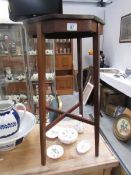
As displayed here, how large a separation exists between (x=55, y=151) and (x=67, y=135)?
12 centimetres

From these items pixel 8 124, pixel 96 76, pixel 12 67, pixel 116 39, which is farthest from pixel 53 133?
pixel 116 39

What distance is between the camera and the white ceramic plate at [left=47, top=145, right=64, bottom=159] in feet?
2.60

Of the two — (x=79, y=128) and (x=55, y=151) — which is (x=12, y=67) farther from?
(x=55, y=151)

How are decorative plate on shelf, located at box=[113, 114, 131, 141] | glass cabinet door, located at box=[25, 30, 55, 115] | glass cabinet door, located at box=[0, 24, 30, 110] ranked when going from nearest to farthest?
decorative plate on shelf, located at box=[113, 114, 131, 141], glass cabinet door, located at box=[0, 24, 30, 110], glass cabinet door, located at box=[25, 30, 55, 115]

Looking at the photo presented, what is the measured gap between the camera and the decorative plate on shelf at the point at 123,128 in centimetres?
220

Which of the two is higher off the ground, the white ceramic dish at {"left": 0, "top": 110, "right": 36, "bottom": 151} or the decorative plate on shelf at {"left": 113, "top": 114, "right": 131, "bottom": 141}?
the white ceramic dish at {"left": 0, "top": 110, "right": 36, "bottom": 151}

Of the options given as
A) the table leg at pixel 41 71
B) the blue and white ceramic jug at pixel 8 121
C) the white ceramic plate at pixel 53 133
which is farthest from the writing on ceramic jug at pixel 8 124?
the white ceramic plate at pixel 53 133

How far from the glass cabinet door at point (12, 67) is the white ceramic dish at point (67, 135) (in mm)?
1776

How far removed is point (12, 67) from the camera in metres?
2.77

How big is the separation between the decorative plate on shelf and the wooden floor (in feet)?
4.82

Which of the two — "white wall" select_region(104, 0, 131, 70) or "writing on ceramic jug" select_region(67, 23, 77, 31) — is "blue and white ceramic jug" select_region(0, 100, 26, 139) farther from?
"white wall" select_region(104, 0, 131, 70)

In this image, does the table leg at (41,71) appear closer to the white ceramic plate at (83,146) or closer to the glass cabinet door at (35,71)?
the white ceramic plate at (83,146)

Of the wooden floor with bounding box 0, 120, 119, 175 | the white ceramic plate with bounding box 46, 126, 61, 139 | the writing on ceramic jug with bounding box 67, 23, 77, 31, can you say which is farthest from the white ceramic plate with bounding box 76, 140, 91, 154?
the writing on ceramic jug with bounding box 67, 23, 77, 31

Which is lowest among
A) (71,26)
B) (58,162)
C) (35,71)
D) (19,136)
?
(58,162)
